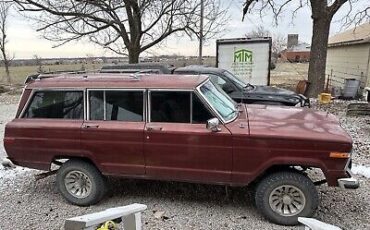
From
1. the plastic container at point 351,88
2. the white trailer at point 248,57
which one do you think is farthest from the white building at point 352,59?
the white trailer at point 248,57

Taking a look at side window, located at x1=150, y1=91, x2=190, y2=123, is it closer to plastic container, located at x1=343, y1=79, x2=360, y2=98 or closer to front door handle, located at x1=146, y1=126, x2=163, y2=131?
front door handle, located at x1=146, y1=126, x2=163, y2=131

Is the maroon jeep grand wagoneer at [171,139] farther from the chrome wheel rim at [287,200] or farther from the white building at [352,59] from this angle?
the white building at [352,59]

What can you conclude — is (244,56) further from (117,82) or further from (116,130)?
(116,130)

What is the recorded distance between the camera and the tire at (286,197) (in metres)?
4.06

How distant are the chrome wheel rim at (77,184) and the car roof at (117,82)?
1.27 metres

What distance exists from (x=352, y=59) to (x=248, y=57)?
7.57m

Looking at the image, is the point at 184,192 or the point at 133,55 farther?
the point at 133,55

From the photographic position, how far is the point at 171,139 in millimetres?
4305

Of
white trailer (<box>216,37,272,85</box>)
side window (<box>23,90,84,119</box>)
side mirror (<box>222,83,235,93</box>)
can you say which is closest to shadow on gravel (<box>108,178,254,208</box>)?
side window (<box>23,90,84,119</box>)

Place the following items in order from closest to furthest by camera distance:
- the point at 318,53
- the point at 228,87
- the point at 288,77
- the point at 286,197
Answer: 1. the point at 286,197
2. the point at 228,87
3. the point at 318,53
4. the point at 288,77

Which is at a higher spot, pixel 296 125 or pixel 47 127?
pixel 296 125

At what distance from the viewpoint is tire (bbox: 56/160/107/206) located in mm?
4707

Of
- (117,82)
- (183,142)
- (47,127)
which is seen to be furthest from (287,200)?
(47,127)

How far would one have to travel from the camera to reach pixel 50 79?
491 centimetres
